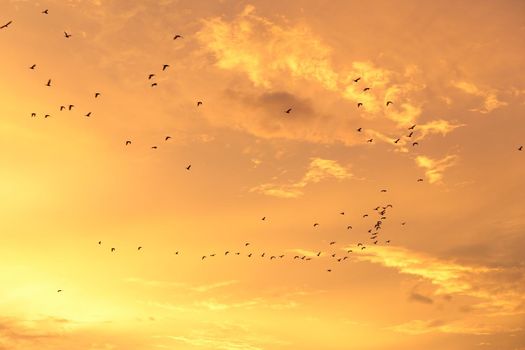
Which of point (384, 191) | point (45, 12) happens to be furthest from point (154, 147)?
point (384, 191)

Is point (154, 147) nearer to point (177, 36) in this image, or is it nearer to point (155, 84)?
point (155, 84)

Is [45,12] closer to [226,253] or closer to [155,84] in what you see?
[155,84]

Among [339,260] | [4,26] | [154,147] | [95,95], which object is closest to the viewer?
[4,26]

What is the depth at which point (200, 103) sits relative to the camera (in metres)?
76.9

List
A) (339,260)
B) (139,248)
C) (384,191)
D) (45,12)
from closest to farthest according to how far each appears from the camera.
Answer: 1. (45,12)
2. (384,191)
3. (139,248)
4. (339,260)

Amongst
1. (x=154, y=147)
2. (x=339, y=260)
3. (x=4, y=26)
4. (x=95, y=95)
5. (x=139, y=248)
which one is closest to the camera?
(x=4, y=26)

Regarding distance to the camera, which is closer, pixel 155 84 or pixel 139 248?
pixel 155 84

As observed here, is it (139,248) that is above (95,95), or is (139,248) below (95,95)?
below

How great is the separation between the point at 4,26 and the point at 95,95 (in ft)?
48.7

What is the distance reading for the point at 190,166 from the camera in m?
83.5

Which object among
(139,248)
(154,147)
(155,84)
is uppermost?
(155,84)

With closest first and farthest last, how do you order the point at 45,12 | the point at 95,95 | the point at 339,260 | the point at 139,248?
the point at 45,12
the point at 95,95
the point at 139,248
the point at 339,260

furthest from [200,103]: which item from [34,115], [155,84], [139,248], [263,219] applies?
[139,248]

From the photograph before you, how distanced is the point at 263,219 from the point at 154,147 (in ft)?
81.8
